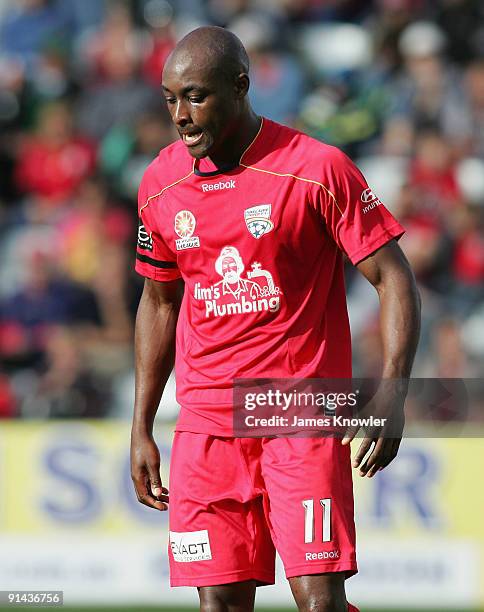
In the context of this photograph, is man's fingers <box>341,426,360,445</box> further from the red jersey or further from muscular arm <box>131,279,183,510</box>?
muscular arm <box>131,279,183,510</box>

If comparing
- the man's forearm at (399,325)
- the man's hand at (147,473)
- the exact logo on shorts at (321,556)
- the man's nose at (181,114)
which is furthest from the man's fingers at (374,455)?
the man's nose at (181,114)

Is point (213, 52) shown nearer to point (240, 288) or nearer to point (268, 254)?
point (268, 254)

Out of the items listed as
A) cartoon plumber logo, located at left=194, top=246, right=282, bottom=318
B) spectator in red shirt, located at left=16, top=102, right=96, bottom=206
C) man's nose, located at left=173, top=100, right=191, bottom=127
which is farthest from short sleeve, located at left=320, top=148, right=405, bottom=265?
spectator in red shirt, located at left=16, top=102, right=96, bottom=206

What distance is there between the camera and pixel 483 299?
33.3ft

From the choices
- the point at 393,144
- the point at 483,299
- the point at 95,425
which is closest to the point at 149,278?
the point at 95,425

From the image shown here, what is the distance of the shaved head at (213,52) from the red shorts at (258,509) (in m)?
1.30

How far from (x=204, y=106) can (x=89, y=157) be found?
7398 mm

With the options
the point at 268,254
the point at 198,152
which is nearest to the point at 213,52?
the point at 198,152

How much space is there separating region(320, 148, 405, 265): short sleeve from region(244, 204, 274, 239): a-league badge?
20 centimetres

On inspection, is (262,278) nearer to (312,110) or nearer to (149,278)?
(149,278)

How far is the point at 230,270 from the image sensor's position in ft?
14.5

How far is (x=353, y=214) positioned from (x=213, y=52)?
0.73m

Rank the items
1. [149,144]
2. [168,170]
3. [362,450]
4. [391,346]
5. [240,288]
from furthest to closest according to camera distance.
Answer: [149,144] < [168,170] < [240,288] < [391,346] < [362,450]

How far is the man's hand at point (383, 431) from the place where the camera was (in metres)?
4.10
